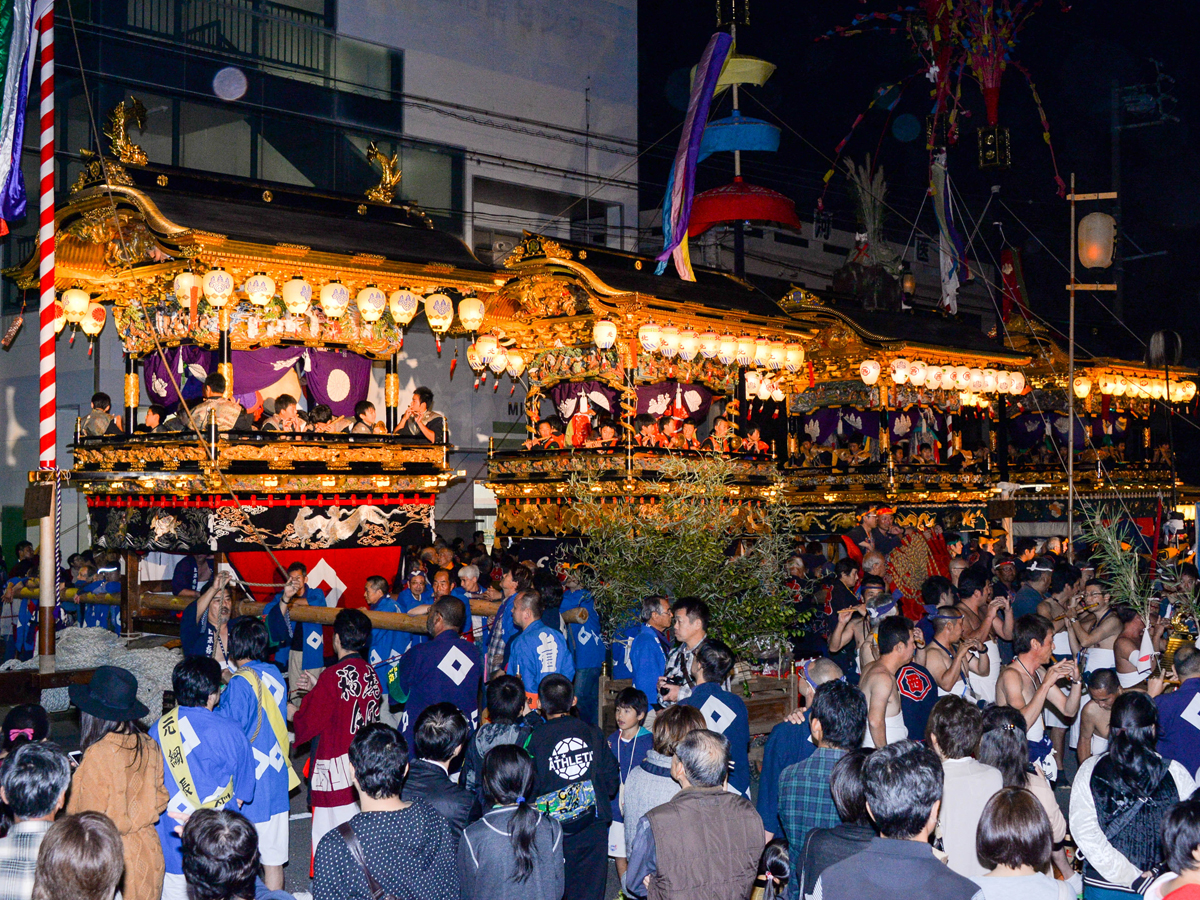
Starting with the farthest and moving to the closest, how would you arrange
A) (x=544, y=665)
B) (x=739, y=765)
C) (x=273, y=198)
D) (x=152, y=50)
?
(x=152, y=50)
(x=273, y=198)
(x=544, y=665)
(x=739, y=765)

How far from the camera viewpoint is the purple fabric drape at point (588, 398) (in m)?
18.7

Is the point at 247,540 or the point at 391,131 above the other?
the point at 391,131

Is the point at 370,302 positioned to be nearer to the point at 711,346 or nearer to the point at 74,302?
the point at 74,302

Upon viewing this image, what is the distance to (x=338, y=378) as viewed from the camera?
15805mm

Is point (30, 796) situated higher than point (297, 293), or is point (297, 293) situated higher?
point (297, 293)

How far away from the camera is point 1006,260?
26.8 meters

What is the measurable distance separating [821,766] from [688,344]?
1355cm

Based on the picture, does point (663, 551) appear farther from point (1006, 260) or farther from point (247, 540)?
point (1006, 260)

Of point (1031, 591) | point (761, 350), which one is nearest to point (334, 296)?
point (761, 350)

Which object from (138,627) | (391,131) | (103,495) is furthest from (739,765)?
(391,131)

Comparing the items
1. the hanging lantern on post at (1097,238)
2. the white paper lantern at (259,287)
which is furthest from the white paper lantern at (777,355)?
the white paper lantern at (259,287)

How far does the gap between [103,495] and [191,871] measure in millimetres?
11228

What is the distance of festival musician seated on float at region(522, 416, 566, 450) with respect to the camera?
59.3ft

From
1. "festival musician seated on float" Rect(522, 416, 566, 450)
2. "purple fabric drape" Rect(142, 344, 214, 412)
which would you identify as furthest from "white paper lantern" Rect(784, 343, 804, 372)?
"purple fabric drape" Rect(142, 344, 214, 412)
